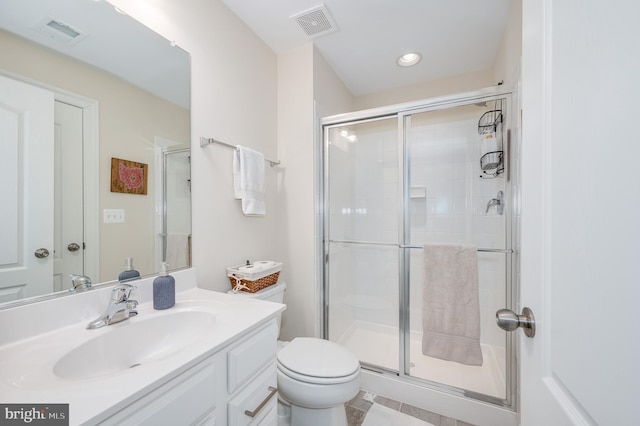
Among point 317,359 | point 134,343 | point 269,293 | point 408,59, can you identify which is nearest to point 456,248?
point 317,359

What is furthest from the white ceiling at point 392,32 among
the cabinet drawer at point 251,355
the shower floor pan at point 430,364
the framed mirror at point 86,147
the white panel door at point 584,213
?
the shower floor pan at point 430,364

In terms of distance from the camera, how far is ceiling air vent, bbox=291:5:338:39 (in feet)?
4.96

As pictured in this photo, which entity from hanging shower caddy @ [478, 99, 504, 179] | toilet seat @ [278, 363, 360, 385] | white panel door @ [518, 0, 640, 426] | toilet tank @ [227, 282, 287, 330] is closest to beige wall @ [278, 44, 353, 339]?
toilet tank @ [227, 282, 287, 330]

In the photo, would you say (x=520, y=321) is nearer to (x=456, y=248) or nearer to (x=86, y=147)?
(x=456, y=248)

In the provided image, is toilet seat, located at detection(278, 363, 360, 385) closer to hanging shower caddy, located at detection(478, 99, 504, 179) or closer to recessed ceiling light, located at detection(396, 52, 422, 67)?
hanging shower caddy, located at detection(478, 99, 504, 179)

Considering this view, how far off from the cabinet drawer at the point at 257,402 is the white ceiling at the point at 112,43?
4.24ft

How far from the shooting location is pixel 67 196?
848 millimetres

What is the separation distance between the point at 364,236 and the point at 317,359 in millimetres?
1353

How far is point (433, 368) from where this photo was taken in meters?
1.77

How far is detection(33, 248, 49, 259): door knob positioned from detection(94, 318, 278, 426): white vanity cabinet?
2.15 feet

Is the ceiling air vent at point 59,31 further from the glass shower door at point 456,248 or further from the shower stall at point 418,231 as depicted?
the glass shower door at point 456,248

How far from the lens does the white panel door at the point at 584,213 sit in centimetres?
30

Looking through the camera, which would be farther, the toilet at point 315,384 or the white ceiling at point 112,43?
the toilet at point 315,384

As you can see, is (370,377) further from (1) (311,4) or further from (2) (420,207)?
(1) (311,4)
